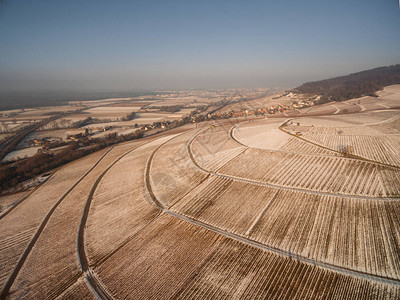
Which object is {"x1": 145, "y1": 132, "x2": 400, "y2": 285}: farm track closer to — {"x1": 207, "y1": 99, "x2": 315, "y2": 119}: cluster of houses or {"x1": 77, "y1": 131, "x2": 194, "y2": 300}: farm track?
{"x1": 77, "y1": 131, "x2": 194, "y2": 300}: farm track

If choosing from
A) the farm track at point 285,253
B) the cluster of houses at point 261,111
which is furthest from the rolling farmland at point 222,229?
the cluster of houses at point 261,111

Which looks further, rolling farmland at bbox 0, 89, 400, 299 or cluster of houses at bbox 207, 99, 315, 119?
cluster of houses at bbox 207, 99, 315, 119

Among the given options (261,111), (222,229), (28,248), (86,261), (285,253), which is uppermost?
(261,111)

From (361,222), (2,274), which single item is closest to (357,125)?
(361,222)

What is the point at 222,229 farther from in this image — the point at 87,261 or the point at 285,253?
the point at 87,261

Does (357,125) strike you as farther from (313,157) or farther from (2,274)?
(2,274)

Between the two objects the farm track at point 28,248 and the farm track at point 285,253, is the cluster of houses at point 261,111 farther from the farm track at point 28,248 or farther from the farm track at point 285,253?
the farm track at point 285,253

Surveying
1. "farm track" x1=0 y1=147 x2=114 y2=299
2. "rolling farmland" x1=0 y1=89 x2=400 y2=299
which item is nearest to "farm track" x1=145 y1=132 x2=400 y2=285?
"rolling farmland" x1=0 y1=89 x2=400 y2=299

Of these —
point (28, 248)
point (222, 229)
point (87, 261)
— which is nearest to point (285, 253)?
point (222, 229)
